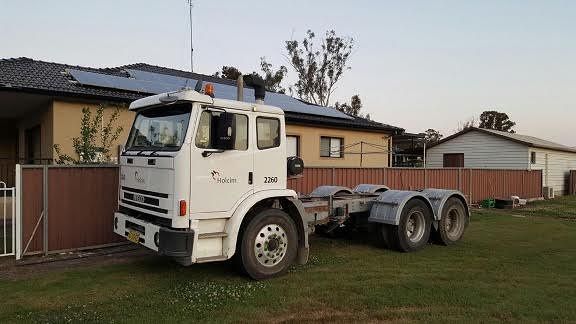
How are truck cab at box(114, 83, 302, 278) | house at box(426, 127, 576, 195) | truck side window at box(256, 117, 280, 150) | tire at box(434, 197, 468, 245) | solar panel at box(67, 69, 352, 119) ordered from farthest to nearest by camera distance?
house at box(426, 127, 576, 195) → solar panel at box(67, 69, 352, 119) → tire at box(434, 197, 468, 245) → truck side window at box(256, 117, 280, 150) → truck cab at box(114, 83, 302, 278)

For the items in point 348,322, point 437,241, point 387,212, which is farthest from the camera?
point 437,241

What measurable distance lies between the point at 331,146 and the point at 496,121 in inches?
2035

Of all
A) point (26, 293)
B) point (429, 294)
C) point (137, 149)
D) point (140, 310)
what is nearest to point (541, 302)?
point (429, 294)

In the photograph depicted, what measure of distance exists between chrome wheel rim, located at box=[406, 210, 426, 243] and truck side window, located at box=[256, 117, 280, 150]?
11.7ft

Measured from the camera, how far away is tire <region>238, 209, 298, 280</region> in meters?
6.16

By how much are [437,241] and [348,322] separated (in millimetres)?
4997

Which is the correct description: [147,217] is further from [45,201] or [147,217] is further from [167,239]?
[45,201]

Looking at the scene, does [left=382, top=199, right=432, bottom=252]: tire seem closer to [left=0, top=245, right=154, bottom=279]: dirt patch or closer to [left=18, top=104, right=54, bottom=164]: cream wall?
[left=0, top=245, right=154, bottom=279]: dirt patch

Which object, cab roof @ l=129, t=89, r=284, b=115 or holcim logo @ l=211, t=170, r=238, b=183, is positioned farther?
holcim logo @ l=211, t=170, r=238, b=183

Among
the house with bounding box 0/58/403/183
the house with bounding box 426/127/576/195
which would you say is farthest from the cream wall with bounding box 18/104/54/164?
the house with bounding box 426/127/576/195

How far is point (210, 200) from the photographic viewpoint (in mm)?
5891

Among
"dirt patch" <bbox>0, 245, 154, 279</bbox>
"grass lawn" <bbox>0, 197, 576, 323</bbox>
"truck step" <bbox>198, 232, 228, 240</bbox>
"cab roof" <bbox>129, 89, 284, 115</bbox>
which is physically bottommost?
"grass lawn" <bbox>0, 197, 576, 323</bbox>

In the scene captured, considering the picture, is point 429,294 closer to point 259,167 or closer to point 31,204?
point 259,167

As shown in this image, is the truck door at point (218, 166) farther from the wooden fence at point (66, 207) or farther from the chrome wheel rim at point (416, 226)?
the chrome wheel rim at point (416, 226)
